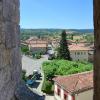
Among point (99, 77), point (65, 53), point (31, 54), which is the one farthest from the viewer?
point (31, 54)

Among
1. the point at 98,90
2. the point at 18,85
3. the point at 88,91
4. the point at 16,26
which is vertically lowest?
the point at 88,91

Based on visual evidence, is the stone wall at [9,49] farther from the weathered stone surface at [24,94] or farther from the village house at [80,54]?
the village house at [80,54]

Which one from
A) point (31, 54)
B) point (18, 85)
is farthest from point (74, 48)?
point (18, 85)

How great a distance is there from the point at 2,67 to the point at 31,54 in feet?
223

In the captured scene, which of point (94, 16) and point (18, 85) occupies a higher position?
point (94, 16)

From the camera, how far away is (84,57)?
58062 millimetres

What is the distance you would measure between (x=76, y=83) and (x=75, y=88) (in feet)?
4.05

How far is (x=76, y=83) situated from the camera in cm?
2048

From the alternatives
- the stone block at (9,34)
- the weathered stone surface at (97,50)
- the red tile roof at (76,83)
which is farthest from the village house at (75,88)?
the weathered stone surface at (97,50)

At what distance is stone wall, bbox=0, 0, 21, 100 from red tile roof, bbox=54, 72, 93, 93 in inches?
656

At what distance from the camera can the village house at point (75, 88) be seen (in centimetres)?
1909

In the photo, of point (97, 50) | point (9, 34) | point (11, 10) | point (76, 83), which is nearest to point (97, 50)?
point (97, 50)

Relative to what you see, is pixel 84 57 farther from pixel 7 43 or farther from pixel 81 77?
pixel 7 43

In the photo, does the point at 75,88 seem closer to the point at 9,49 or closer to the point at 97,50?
the point at 9,49
